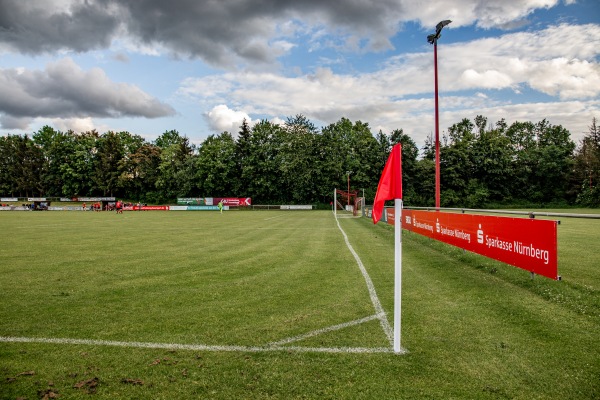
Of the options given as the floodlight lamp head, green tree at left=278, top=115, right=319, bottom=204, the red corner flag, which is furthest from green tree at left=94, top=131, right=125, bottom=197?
the red corner flag

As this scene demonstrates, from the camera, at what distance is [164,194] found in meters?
82.1

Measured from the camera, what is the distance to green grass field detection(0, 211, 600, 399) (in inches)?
139

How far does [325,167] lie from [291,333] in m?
68.3

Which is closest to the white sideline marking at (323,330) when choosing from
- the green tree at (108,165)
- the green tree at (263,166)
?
the green tree at (263,166)

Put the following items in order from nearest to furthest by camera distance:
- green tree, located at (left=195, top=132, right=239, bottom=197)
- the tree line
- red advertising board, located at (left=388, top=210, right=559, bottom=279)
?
red advertising board, located at (left=388, top=210, right=559, bottom=279) < the tree line < green tree, located at (left=195, top=132, right=239, bottom=197)

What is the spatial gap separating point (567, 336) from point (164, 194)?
84.1m

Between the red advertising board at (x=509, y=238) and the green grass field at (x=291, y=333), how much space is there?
1.43 ft

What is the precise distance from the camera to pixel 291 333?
4.89 meters

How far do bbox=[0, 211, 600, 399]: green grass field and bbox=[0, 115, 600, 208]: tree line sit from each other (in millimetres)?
61344

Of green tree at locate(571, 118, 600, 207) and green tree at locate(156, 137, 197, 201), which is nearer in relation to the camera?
green tree at locate(571, 118, 600, 207)

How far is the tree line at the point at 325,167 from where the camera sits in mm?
70562

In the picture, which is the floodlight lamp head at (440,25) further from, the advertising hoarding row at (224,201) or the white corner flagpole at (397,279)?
the advertising hoarding row at (224,201)

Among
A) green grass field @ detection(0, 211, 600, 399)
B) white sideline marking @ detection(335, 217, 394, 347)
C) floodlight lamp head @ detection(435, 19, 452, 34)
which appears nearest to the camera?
green grass field @ detection(0, 211, 600, 399)

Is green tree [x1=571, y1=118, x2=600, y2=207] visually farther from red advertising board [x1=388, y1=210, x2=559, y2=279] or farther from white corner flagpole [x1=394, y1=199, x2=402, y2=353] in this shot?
white corner flagpole [x1=394, y1=199, x2=402, y2=353]
